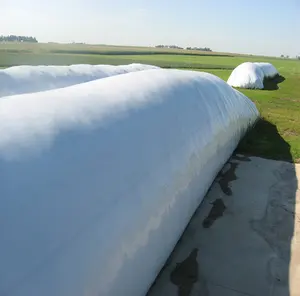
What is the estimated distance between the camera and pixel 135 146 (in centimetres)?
377

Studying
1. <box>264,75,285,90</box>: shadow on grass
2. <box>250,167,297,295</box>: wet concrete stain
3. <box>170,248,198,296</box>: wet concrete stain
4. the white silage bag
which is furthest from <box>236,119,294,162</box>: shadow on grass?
<box>264,75,285,90</box>: shadow on grass

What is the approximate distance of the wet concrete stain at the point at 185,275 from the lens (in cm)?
404

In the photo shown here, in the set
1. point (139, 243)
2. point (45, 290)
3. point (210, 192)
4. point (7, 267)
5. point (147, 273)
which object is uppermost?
point (7, 267)

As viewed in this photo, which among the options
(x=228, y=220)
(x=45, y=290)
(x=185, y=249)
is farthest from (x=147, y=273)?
(x=228, y=220)

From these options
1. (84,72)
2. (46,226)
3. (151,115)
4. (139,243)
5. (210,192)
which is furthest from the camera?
(84,72)

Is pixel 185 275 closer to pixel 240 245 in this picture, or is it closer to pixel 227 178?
pixel 240 245

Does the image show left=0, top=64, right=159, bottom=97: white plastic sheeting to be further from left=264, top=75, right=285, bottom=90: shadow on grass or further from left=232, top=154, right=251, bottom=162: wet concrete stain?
left=264, top=75, right=285, bottom=90: shadow on grass

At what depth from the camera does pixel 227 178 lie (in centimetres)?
743

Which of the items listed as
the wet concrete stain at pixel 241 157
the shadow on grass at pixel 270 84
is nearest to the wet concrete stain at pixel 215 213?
the wet concrete stain at pixel 241 157

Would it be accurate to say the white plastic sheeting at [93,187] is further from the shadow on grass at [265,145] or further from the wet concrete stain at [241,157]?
the shadow on grass at [265,145]

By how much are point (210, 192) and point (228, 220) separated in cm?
107

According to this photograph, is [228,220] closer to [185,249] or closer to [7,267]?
[185,249]

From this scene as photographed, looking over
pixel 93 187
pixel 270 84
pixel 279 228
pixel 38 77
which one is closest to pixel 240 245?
pixel 279 228

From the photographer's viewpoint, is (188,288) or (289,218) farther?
(289,218)
